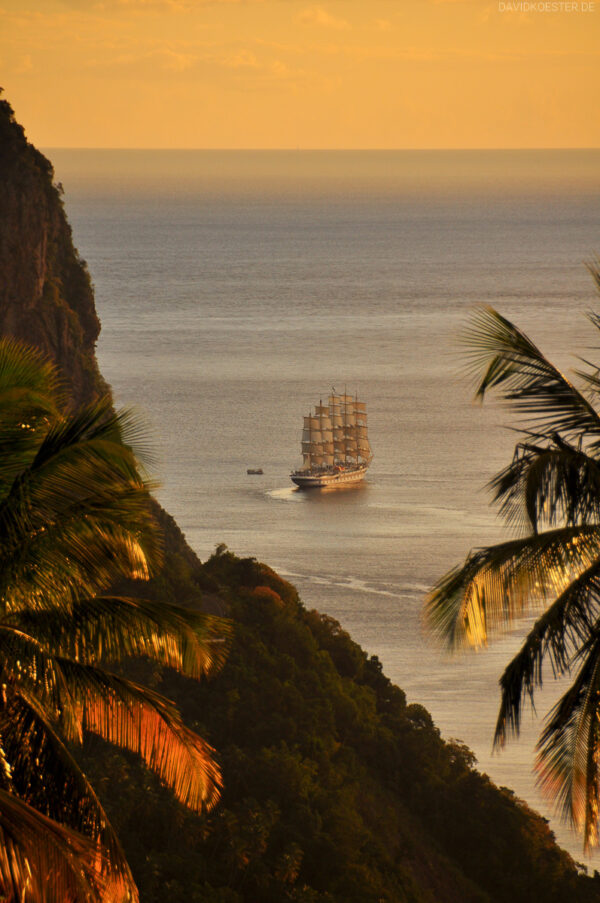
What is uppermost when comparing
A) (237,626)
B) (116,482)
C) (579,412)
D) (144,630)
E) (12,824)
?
(579,412)

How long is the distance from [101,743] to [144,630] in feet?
101

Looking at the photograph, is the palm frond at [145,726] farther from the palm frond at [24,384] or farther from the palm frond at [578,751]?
the palm frond at [578,751]

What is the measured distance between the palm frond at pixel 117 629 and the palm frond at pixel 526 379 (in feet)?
13.3

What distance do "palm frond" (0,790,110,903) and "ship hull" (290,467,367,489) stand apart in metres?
139

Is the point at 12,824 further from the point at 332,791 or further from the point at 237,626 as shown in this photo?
the point at 237,626

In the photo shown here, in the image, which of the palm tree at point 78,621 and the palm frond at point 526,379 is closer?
the palm tree at point 78,621

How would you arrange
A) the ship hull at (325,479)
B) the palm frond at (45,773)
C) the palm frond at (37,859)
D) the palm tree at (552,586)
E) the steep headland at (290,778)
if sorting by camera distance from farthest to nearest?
the ship hull at (325,479) < the steep headland at (290,778) < the palm tree at (552,586) < the palm frond at (45,773) < the palm frond at (37,859)

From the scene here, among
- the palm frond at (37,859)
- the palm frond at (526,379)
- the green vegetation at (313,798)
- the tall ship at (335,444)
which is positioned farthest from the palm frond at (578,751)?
the tall ship at (335,444)

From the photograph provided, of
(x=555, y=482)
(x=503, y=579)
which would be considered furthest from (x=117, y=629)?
(x=555, y=482)

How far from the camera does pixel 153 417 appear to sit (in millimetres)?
171000

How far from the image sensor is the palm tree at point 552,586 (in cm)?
1488

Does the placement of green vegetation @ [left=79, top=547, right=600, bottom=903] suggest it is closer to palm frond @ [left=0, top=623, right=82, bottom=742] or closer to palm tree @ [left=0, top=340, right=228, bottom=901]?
palm tree @ [left=0, top=340, right=228, bottom=901]

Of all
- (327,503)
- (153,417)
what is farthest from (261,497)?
(153,417)

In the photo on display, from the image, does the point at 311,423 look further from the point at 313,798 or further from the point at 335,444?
the point at 313,798
